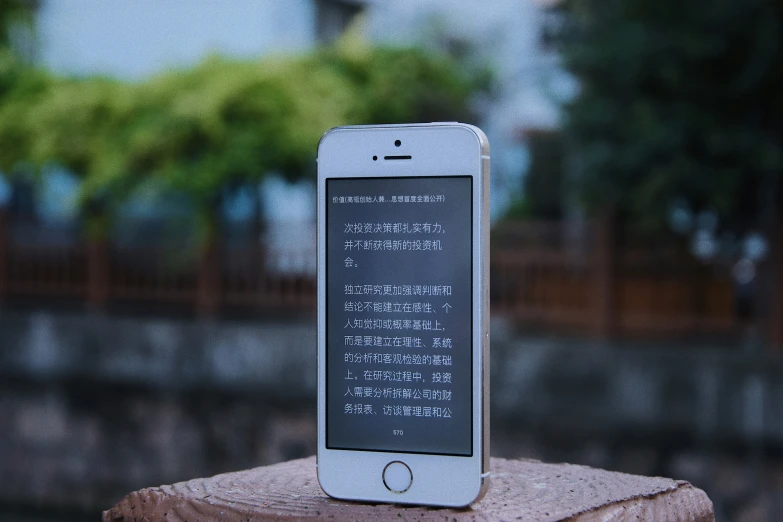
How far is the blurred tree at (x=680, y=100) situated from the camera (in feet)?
20.9

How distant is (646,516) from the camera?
57.4 inches

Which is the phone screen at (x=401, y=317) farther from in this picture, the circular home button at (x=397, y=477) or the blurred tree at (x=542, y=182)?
the blurred tree at (x=542, y=182)

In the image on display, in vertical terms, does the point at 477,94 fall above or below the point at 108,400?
above

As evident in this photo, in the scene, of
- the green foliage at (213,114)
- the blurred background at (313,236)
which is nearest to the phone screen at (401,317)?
the blurred background at (313,236)

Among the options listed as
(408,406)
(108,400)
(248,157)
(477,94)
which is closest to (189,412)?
(108,400)

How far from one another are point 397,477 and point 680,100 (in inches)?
225

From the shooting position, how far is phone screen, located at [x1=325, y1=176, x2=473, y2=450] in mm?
1466

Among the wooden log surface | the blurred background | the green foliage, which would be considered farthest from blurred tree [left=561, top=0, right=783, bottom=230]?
the wooden log surface

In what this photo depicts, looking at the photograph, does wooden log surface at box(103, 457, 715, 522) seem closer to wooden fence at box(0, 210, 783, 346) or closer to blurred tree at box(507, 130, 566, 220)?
wooden fence at box(0, 210, 783, 346)

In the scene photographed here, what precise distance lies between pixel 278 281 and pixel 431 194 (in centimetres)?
826

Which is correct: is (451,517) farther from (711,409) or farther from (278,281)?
(278,281)

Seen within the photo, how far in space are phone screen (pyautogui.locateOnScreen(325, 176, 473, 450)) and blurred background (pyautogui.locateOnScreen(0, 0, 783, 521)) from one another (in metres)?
5.29

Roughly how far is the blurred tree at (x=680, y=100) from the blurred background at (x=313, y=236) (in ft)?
0.06

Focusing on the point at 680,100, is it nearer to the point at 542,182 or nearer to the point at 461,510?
the point at 542,182
